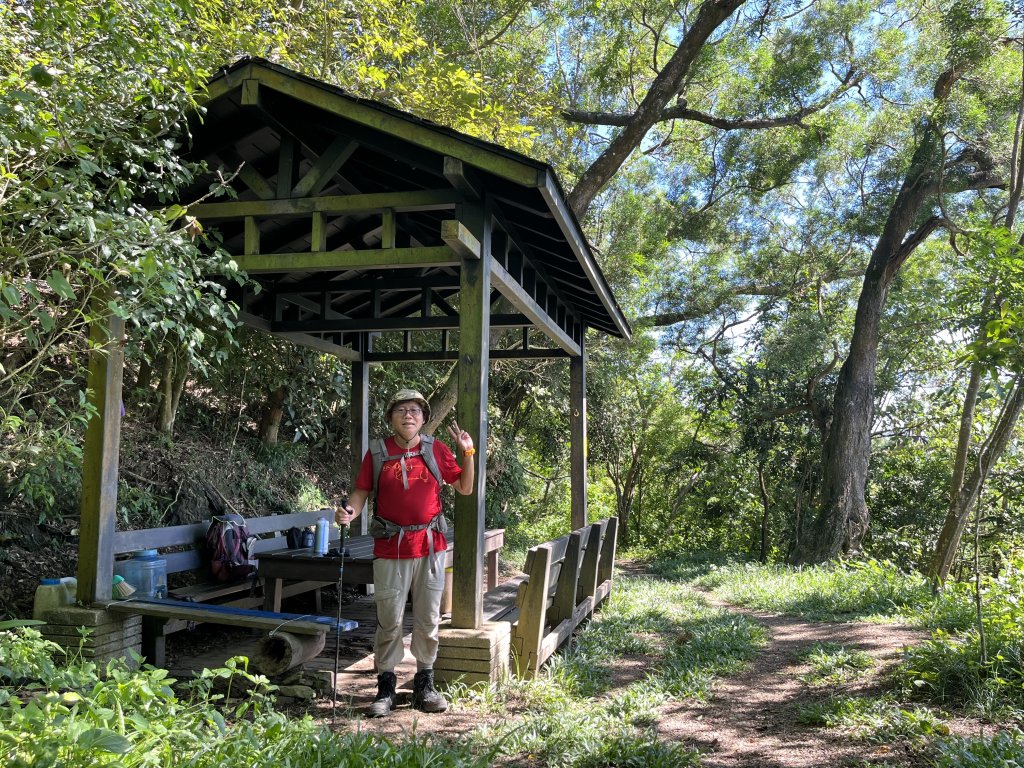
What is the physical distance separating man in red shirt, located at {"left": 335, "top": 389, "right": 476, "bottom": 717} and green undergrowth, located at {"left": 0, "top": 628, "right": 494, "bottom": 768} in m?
0.93

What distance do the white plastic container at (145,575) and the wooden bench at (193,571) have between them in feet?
0.29

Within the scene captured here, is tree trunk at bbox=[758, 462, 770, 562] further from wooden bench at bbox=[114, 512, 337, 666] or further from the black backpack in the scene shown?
the black backpack

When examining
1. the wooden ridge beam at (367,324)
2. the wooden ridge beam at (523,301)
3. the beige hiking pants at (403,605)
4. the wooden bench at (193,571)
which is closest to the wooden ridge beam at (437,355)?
the wooden ridge beam at (523,301)

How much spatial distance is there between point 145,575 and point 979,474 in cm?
604

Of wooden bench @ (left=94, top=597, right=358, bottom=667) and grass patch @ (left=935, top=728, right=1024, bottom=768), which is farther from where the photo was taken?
wooden bench @ (left=94, top=597, right=358, bottom=667)

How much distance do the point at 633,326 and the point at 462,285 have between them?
10641mm

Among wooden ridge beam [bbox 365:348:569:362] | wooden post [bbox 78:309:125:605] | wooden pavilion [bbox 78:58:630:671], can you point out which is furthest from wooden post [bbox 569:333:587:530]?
wooden post [bbox 78:309:125:605]

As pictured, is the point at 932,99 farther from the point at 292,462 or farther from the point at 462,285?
the point at 292,462

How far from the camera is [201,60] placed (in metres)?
5.04

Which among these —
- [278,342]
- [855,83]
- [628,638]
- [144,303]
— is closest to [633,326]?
[855,83]

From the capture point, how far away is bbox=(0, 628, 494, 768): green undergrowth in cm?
254

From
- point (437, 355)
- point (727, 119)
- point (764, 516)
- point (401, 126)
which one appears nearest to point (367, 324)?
point (437, 355)

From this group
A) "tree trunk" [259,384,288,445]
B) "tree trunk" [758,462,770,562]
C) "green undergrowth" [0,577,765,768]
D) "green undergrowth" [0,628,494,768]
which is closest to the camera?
"green undergrowth" [0,628,494,768]

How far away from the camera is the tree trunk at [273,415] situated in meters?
10.8
